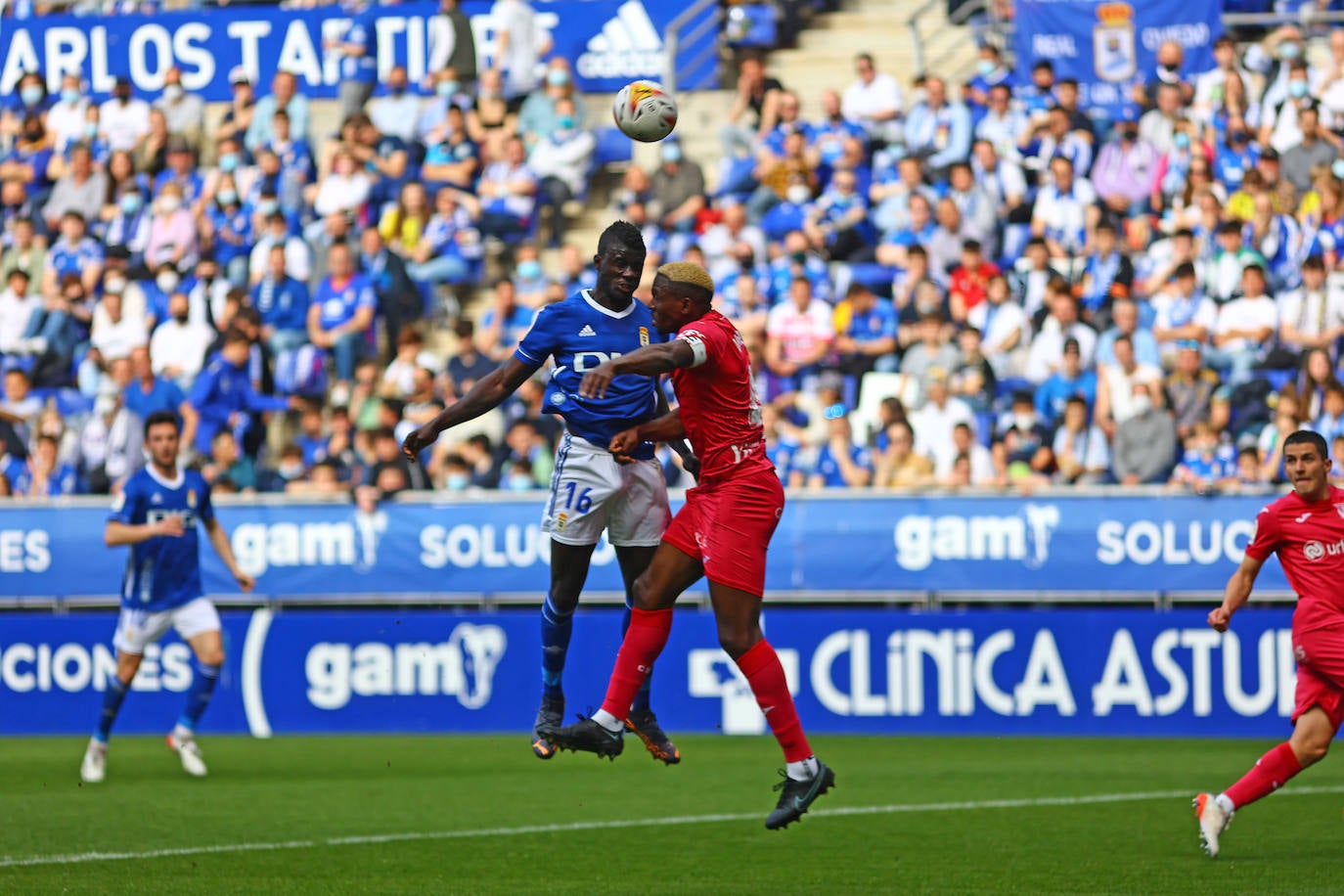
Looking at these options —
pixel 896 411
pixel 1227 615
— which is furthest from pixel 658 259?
pixel 1227 615

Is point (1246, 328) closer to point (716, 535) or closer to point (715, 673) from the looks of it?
point (715, 673)

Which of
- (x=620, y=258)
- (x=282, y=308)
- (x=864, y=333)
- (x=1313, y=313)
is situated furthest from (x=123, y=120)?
(x=620, y=258)

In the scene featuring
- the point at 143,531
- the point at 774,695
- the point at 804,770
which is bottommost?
the point at 804,770

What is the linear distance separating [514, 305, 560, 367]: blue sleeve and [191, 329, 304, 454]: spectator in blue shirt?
10.6 meters

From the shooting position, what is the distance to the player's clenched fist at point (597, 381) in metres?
8.30

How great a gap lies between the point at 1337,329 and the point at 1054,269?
2.66 meters

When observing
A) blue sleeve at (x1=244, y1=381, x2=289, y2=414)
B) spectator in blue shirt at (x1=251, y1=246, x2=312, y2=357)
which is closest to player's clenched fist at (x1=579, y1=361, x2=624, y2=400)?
blue sleeve at (x1=244, y1=381, x2=289, y2=414)

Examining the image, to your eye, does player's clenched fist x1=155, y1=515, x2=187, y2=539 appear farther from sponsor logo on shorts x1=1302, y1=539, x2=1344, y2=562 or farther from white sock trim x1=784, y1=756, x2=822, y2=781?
sponsor logo on shorts x1=1302, y1=539, x2=1344, y2=562

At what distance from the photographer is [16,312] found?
22047mm

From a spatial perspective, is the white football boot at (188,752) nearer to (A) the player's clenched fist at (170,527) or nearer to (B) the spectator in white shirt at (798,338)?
(A) the player's clenched fist at (170,527)

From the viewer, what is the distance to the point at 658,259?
802 inches

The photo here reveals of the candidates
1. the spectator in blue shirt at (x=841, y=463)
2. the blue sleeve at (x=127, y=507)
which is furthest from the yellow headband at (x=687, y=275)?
the spectator in blue shirt at (x=841, y=463)

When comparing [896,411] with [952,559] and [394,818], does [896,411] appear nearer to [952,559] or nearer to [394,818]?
[952,559]

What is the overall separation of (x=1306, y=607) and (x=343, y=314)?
40.3 ft
